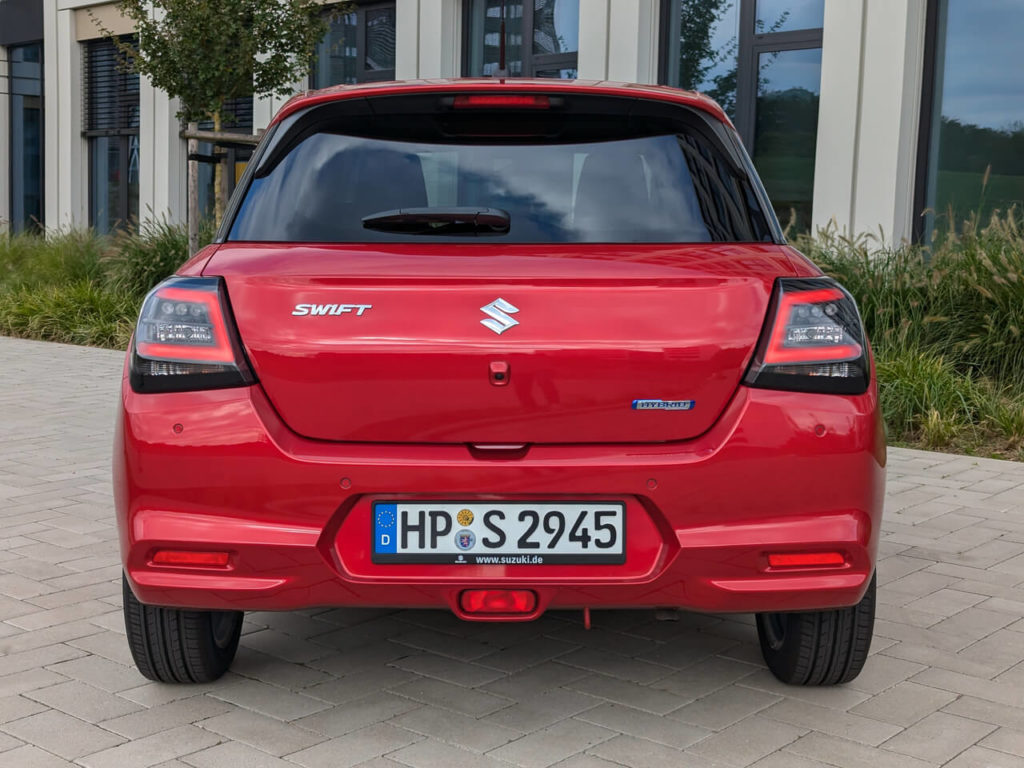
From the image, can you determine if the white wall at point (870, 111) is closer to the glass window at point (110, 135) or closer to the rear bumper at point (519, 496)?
the rear bumper at point (519, 496)

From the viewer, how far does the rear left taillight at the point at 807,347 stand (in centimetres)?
276

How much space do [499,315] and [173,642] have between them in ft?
4.09

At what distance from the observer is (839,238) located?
31.0ft

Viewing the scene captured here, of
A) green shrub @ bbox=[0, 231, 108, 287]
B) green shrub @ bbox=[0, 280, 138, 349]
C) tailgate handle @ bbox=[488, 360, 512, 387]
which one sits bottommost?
green shrub @ bbox=[0, 280, 138, 349]

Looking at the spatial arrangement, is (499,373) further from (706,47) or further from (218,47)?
(218,47)

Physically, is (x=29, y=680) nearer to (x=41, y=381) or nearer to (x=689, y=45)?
(x=41, y=381)

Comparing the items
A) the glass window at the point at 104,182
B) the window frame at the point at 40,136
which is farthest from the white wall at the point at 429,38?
the window frame at the point at 40,136

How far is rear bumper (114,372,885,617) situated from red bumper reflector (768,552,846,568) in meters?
0.02

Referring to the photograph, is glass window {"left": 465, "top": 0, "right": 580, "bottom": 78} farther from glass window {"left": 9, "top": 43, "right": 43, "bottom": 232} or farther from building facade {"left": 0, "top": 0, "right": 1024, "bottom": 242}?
glass window {"left": 9, "top": 43, "right": 43, "bottom": 232}

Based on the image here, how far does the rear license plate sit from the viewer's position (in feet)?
8.93

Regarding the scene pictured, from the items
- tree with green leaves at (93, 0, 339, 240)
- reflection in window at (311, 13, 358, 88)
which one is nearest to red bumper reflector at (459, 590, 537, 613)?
tree with green leaves at (93, 0, 339, 240)

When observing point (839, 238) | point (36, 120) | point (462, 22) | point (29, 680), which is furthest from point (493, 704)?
point (36, 120)

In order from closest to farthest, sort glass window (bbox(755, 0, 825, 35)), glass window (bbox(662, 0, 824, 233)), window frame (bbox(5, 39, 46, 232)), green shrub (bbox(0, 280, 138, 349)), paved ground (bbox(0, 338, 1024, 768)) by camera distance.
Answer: paved ground (bbox(0, 338, 1024, 768)) < glass window (bbox(755, 0, 825, 35)) < glass window (bbox(662, 0, 824, 233)) < green shrub (bbox(0, 280, 138, 349)) < window frame (bbox(5, 39, 46, 232))

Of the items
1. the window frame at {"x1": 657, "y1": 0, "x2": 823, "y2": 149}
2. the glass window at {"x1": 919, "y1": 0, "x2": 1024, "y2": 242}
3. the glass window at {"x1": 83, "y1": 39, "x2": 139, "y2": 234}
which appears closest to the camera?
the glass window at {"x1": 919, "y1": 0, "x2": 1024, "y2": 242}
